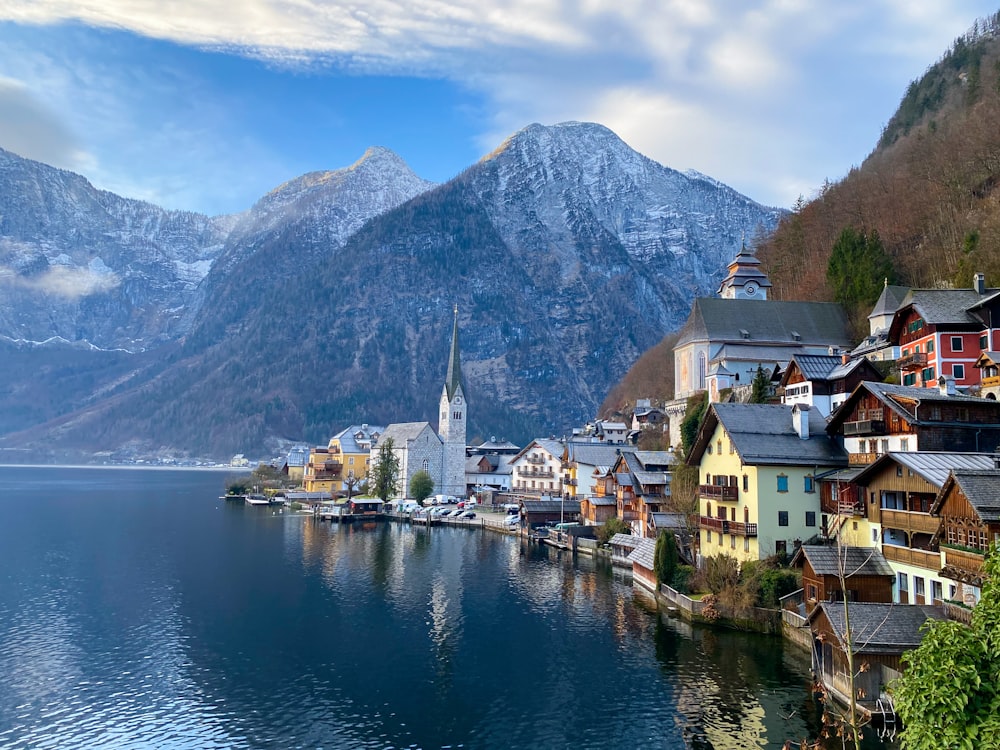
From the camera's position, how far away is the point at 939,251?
73.5 meters

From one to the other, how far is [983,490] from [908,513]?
701 centimetres

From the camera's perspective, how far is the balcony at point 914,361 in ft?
162

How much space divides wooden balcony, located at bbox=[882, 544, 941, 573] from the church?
95.8 meters

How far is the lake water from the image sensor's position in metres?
28.0

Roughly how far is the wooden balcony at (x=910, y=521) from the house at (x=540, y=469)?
69.7 metres

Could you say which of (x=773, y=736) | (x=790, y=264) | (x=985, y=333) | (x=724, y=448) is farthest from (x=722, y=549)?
(x=790, y=264)

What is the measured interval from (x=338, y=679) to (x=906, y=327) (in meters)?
46.9

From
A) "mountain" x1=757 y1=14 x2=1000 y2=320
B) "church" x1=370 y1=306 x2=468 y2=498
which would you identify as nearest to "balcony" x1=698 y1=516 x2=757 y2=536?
"mountain" x1=757 y1=14 x2=1000 y2=320

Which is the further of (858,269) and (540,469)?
(540,469)

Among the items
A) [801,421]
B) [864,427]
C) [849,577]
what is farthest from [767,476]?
[849,577]

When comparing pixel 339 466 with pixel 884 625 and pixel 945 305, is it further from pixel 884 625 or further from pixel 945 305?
pixel 884 625

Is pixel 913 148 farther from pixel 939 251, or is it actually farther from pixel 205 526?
pixel 205 526

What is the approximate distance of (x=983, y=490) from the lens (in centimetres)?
2495

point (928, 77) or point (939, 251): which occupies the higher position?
point (928, 77)
